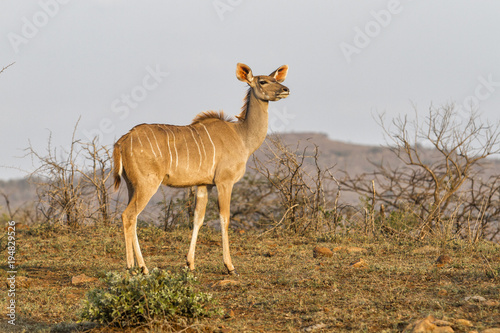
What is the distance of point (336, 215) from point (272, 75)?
10.9 feet

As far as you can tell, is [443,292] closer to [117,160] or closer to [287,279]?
[287,279]

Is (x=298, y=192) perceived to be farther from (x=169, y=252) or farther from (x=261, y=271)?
(x=261, y=271)

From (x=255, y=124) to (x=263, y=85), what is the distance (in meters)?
0.56

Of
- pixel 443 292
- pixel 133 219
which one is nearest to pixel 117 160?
pixel 133 219

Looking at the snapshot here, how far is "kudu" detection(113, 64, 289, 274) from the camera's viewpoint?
7.30 meters

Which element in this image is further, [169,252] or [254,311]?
[169,252]

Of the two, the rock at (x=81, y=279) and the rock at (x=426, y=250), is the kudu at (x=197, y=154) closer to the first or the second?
the rock at (x=81, y=279)

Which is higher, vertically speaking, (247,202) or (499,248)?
(247,202)

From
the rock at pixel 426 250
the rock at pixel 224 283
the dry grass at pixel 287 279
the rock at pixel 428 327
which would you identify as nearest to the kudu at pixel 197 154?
the rock at pixel 224 283

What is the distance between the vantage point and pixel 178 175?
766 cm

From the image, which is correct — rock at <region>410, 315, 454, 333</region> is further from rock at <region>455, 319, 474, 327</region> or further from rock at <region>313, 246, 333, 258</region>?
rock at <region>313, 246, 333, 258</region>

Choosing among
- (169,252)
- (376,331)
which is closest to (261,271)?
(169,252)

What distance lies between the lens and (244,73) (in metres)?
8.45

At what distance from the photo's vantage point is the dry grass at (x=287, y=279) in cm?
514
